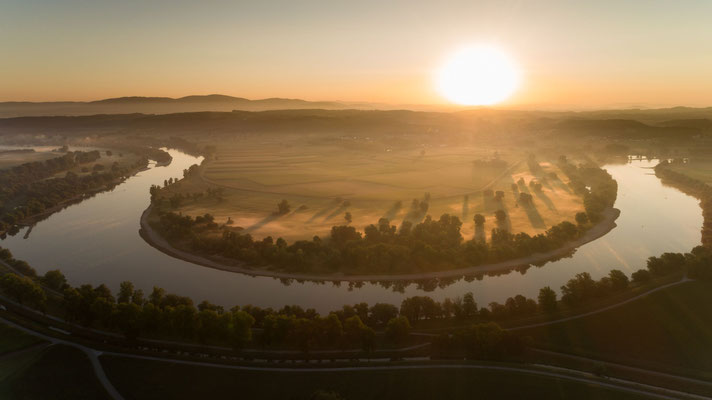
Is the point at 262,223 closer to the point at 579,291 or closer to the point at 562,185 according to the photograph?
the point at 579,291

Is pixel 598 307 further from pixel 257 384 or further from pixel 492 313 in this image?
pixel 257 384

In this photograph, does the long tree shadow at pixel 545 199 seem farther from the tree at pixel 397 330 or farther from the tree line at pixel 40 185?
the tree line at pixel 40 185

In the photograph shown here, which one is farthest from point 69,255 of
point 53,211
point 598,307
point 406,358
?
point 598,307

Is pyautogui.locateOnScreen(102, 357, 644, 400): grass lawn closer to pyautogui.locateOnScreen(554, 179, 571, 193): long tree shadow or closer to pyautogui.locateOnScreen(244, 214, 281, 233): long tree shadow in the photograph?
pyautogui.locateOnScreen(244, 214, 281, 233): long tree shadow

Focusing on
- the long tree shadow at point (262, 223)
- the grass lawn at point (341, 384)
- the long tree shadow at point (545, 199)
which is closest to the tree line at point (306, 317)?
the grass lawn at point (341, 384)

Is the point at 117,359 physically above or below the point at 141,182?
below

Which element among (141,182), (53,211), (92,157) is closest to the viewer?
(53,211)

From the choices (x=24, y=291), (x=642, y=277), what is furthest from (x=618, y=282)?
(x=24, y=291)
